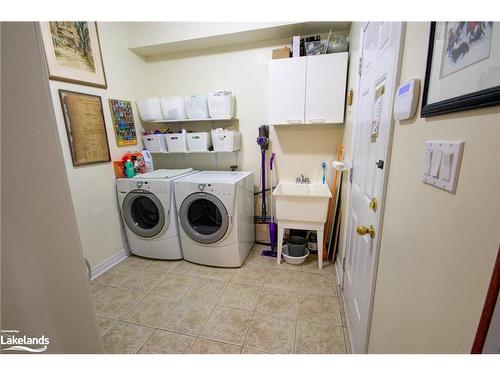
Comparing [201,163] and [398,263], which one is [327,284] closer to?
[398,263]

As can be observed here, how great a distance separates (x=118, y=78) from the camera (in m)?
2.34

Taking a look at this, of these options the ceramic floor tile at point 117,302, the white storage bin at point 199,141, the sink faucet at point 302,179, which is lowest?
the ceramic floor tile at point 117,302

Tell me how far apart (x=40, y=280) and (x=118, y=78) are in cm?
246

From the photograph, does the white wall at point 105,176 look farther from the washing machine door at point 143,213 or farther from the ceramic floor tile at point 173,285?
the ceramic floor tile at point 173,285

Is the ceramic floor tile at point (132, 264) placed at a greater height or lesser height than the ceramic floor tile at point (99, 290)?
greater

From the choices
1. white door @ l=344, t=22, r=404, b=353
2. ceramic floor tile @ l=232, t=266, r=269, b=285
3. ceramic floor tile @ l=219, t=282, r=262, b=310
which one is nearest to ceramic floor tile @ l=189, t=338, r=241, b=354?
ceramic floor tile @ l=219, t=282, r=262, b=310

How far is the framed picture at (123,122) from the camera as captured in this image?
231 centimetres

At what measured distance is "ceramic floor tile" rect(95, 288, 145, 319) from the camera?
1.71 metres

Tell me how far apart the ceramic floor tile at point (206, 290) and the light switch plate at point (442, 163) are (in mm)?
1783

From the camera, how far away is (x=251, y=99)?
2.45 meters

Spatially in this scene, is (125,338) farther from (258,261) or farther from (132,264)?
(258,261)

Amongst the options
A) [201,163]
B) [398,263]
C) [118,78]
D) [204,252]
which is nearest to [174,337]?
[204,252]

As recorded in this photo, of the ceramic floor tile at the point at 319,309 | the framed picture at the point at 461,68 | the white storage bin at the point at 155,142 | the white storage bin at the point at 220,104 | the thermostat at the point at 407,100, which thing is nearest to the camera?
the framed picture at the point at 461,68

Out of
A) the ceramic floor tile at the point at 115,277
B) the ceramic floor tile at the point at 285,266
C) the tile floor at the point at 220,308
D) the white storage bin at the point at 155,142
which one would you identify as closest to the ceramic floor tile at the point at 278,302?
the tile floor at the point at 220,308
